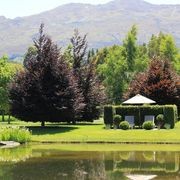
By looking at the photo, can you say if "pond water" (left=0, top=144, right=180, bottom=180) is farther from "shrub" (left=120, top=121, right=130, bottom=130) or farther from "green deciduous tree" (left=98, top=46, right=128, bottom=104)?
"green deciduous tree" (left=98, top=46, right=128, bottom=104)

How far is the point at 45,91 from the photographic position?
50094 mm

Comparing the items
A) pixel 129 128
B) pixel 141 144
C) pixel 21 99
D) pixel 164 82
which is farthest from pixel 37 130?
pixel 164 82

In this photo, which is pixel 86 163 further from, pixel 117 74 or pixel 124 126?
pixel 117 74

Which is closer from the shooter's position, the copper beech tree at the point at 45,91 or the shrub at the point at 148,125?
the shrub at the point at 148,125

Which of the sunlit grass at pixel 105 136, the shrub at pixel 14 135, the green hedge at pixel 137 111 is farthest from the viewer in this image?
the green hedge at pixel 137 111

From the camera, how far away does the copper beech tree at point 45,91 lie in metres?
49.8

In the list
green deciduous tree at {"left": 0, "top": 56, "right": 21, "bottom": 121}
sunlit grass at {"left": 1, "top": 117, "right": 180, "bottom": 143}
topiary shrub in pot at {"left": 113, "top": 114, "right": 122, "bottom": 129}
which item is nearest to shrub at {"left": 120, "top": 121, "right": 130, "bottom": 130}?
topiary shrub in pot at {"left": 113, "top": 114, "right": 122, "bottom": 129}

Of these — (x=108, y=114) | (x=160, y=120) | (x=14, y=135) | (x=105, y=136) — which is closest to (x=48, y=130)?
(x=108, y=114)

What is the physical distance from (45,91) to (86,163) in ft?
72.4

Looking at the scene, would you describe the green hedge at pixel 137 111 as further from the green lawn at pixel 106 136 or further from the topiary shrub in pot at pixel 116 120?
the green lawn at pixel 106 136

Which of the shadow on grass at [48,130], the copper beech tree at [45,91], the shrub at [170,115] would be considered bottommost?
the shadow on grass at [48,130]

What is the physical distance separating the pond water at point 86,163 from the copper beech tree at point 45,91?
11284 millimetres

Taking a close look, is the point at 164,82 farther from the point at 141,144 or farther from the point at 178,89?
the point at 141,144

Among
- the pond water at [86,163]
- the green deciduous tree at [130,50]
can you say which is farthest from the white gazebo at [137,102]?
the green deciduous tree at [130,50]
